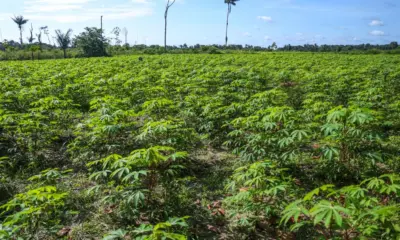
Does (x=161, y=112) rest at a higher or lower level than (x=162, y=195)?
higher

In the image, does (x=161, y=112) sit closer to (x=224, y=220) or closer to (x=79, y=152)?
(x=79, y=152)

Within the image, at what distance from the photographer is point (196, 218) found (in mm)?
3494

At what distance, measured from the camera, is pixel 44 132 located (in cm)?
548

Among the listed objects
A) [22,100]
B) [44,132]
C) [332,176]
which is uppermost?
[22,100]

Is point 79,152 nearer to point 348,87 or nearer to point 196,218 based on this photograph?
point 196,218

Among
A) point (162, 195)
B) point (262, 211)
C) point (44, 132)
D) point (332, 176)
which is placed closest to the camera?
point (262, 211)

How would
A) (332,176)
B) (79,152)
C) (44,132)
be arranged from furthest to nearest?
(44,132) → (79,152) → (332,176)

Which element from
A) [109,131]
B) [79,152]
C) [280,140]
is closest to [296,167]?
[280,140]

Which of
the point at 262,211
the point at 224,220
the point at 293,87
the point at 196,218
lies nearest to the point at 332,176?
the point at 262,211

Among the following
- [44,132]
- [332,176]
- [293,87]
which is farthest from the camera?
[293,87]

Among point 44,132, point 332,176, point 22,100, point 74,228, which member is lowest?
point 74,228

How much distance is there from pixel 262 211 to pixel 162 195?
4.46 ft

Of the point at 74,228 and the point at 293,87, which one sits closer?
the point at 74,228

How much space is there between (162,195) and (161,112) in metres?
2.75
